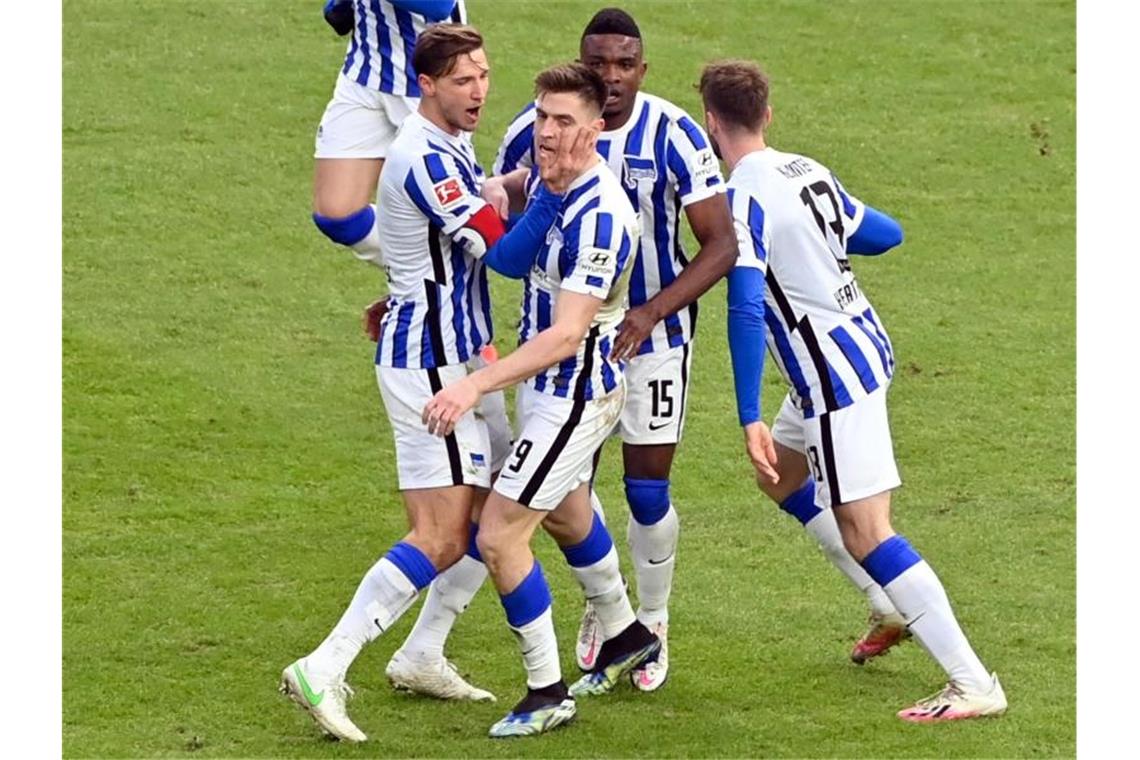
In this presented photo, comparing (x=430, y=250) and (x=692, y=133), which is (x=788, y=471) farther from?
(x=430, y=250)

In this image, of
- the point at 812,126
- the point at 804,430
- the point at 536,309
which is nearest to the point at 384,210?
the point at 536,309

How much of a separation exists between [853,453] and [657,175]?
123 centimetres

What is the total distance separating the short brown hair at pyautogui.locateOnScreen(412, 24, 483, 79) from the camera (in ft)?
21.8

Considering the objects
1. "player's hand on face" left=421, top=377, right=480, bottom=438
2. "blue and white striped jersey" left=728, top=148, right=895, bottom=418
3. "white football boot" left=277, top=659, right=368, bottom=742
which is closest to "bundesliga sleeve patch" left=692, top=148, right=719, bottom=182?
"blue and white striped jersey" left=728, top=148, right=895, bottom=418

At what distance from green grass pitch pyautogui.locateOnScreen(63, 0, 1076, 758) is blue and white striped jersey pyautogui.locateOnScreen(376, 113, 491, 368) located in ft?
4.41

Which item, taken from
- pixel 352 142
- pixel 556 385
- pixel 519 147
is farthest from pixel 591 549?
pixel 352 142

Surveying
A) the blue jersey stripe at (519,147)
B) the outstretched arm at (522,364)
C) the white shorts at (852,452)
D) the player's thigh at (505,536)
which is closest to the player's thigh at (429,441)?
the player's thigh at (505,536)

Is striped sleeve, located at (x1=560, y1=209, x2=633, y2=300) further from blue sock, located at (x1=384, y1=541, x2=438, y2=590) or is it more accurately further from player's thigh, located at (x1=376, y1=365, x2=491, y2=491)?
blue sock, located at (x1=384, y1=541, x2=438, y2=590)

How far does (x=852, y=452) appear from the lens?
693 centimetres

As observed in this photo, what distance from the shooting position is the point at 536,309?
6848 millimetres

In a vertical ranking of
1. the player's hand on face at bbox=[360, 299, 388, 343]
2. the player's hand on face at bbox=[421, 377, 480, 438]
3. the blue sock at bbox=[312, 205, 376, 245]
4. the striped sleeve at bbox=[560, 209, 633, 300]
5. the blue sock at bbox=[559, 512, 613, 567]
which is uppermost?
the striped sleeve at bbox=[560, 209, 633, 300]

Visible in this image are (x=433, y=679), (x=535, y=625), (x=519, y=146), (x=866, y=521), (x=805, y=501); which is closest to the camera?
(x=535, y=625)

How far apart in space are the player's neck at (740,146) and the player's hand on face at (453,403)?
52.6 inches

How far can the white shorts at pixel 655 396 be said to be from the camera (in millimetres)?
7355
